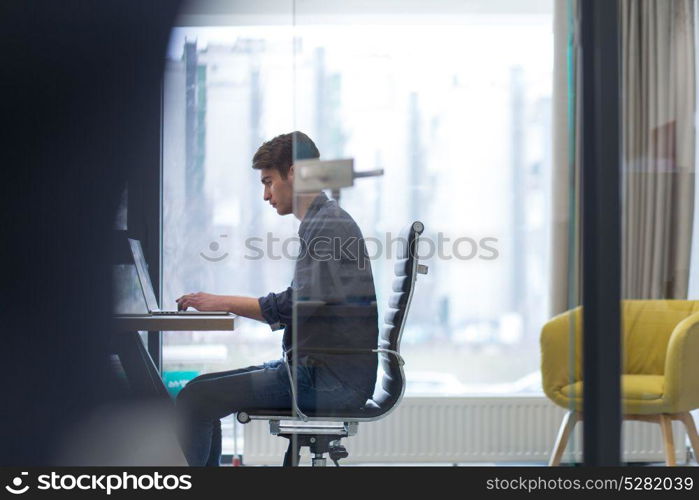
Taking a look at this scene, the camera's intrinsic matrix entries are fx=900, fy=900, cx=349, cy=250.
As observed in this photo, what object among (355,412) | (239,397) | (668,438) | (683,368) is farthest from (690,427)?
(239,397)

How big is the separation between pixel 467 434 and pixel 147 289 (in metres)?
1.10

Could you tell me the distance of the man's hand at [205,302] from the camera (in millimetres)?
2828

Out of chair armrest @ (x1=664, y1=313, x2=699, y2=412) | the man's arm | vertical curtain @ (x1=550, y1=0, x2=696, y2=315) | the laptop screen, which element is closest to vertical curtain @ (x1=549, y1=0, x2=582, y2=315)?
vertical curtain @ (x1=550, y1=0, x2=696, y2=315)

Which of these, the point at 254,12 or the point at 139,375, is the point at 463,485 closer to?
the point at 139,375

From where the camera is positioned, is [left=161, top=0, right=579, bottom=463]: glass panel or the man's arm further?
the man's arm

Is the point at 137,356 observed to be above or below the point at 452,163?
below

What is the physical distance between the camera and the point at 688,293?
2746 millimetres

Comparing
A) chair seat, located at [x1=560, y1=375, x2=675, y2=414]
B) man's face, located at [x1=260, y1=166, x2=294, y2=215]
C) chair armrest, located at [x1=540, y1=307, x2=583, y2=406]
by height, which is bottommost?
chair seat, located at [x1=560, y1=375, x2=675, y2=414]

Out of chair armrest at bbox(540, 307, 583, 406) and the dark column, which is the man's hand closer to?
chair armrest at bbox(540, 307, 583, 406)

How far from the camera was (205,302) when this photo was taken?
2.83 m

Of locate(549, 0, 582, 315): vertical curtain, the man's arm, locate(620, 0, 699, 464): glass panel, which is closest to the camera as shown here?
locate(549, 0, 582, 315): vertical curtain

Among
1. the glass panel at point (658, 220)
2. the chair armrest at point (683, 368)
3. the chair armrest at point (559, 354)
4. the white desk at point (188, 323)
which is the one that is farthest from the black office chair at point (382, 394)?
the chair armrest at point (683, 368)

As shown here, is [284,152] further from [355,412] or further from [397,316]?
[355,412]

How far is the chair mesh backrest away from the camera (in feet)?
8.45
